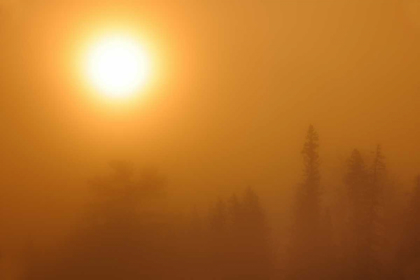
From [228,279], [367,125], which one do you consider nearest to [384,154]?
[367,125]

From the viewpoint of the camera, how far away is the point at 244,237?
200cm

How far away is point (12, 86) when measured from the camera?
1907 millimetres

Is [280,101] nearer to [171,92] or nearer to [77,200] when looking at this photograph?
[171,92]

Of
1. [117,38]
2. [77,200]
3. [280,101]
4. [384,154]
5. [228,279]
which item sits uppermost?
[117,38]

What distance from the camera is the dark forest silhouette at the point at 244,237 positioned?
196 cm

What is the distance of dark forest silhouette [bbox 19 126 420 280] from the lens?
196cm

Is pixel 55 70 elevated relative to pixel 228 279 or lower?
elevated

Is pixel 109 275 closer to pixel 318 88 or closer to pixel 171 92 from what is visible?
pixel 171 92

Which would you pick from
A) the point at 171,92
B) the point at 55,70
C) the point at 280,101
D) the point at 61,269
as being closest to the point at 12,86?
the point at 55,70

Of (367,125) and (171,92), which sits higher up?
(171,92)

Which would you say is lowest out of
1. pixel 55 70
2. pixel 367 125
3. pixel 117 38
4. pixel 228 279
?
pixel 228 279

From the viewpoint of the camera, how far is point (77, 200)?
6.42 ft

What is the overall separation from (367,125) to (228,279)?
100 cm

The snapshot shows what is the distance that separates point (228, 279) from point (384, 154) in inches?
37.8
